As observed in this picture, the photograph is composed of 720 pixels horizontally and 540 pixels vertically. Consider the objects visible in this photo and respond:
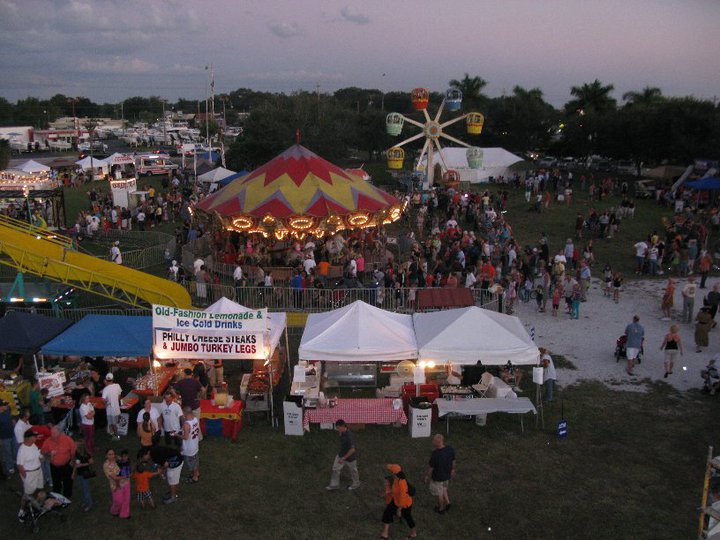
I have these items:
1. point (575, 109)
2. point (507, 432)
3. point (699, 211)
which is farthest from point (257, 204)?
point (575, 109)

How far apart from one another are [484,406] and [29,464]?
7.13 metres

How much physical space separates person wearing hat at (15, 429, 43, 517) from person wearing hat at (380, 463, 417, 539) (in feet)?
15.4

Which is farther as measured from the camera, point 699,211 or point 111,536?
point 699,211

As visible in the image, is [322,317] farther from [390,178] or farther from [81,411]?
[390,178]

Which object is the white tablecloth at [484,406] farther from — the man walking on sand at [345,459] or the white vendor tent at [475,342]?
the man walking on sand at [345,459]

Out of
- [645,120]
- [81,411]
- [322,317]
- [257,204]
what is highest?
[645,120]

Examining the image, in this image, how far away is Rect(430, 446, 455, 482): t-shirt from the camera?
8.34m

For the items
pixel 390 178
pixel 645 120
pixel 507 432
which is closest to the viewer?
pixel 507 432

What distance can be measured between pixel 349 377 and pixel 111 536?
5822 millimetres

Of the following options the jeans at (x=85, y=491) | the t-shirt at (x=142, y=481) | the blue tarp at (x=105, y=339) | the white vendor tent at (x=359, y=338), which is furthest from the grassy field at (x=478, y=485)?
the blue tarp at (x=105, y=339)

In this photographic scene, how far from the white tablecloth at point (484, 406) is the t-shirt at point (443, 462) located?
2.57 meters

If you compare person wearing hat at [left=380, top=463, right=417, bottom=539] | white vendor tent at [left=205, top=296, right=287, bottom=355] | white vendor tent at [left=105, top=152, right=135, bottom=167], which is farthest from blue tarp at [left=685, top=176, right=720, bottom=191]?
white vendor tent at [left=105, top=152, right=135, bottom=167]

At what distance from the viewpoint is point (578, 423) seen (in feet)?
37.8

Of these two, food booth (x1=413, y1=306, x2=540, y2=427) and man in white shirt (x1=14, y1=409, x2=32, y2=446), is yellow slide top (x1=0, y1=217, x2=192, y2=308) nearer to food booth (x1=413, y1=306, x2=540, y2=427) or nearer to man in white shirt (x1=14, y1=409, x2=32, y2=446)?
man in white shirt (x1=14, y1=409, x2=32, y2=446)
